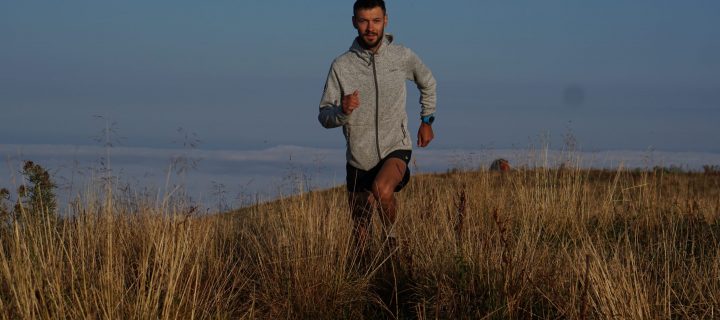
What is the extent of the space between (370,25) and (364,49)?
0.27 m

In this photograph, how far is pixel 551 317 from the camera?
538 cm

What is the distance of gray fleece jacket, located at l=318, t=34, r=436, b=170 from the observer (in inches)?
286

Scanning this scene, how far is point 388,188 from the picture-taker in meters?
7.01

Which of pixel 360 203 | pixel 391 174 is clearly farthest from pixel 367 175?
pixel 391 174

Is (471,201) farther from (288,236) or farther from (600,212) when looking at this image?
(288,236)

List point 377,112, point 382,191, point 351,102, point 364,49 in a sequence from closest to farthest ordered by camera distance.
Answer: point 351,102 → point 382,191 → point 377,112 → point 364,49

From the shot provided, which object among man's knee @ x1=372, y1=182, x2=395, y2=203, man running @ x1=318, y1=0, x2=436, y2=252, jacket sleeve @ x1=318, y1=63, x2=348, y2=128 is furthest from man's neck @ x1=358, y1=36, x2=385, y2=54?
man's knee @ x1=372, y1=182, x2=395, y2=203

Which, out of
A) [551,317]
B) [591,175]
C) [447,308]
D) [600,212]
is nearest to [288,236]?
[447,308]

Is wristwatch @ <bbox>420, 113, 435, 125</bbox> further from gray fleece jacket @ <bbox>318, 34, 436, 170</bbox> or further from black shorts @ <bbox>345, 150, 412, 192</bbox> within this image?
black shorts @ <bbox>345, 150, 412, 192</bbox>

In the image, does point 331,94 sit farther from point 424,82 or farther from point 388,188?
point 388,188

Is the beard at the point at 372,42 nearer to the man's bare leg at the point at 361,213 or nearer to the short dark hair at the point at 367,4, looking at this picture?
the short dark hair at the point at 367,4

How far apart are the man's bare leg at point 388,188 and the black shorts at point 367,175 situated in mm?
90

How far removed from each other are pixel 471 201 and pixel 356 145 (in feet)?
7.18

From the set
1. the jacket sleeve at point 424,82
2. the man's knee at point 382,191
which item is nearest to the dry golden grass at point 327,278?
the man's knee at point 382,191
